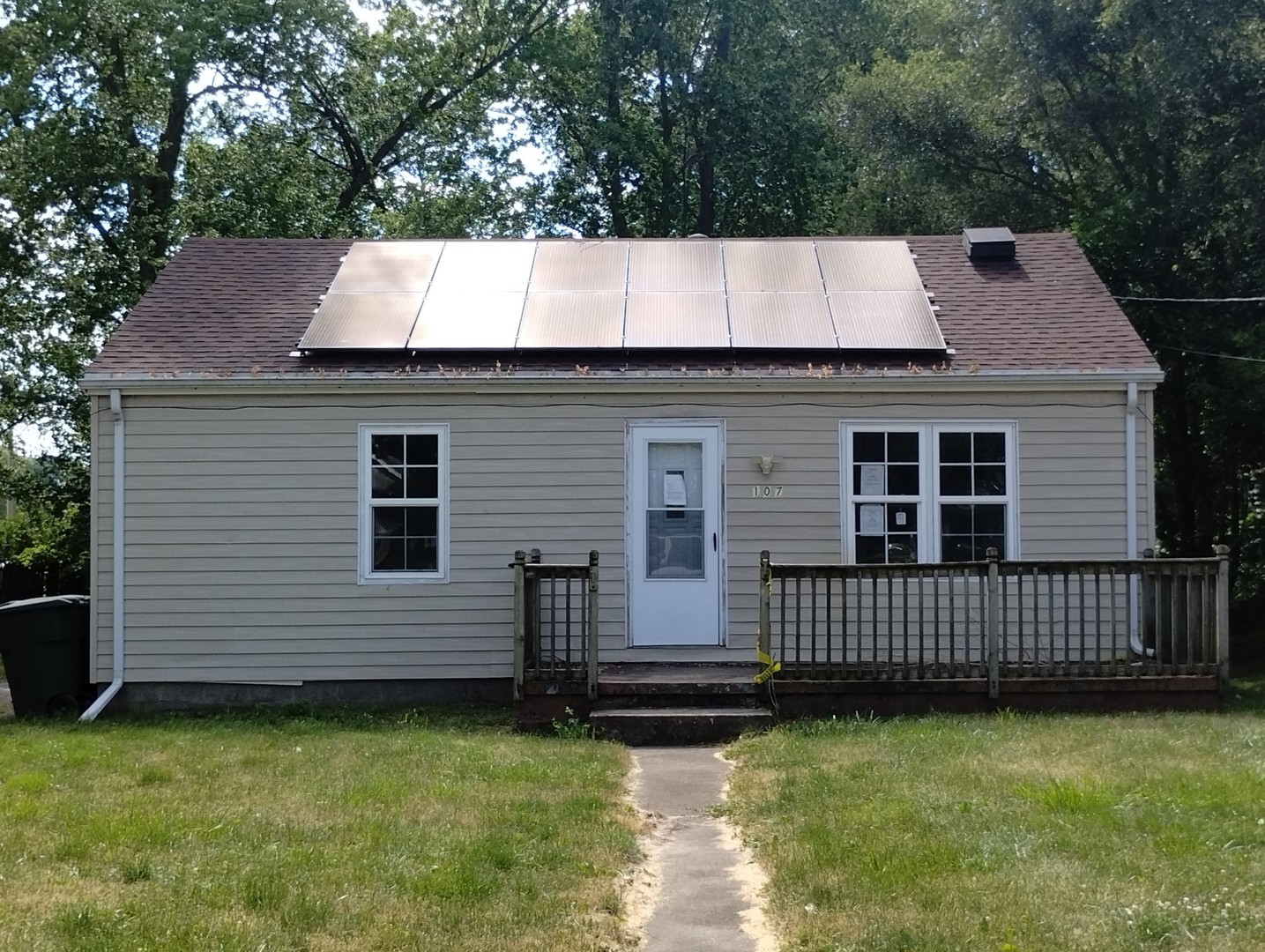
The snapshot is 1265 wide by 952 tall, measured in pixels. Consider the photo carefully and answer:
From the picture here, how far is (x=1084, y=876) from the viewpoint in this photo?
5152 millimetres

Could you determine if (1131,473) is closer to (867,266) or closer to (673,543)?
(867,266)

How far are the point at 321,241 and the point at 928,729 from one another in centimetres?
869

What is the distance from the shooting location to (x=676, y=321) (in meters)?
11.8

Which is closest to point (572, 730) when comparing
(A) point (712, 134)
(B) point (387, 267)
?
(B) point (387, 267)

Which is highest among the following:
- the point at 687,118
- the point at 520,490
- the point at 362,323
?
the point at 687,118

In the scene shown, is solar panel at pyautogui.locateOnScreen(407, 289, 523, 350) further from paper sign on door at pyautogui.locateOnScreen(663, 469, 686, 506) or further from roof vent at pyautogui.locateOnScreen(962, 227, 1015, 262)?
roof vent at pyautogui.locateOnScreen(962, 227, 1015, 262)

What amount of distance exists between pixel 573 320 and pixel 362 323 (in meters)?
1.94

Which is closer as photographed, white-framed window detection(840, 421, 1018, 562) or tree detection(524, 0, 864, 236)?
white-framed window detection(840, 421, 1018, 562)

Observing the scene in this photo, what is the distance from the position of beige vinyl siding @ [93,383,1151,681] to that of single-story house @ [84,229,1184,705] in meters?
0.02

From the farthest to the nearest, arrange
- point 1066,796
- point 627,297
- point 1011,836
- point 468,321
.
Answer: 1. point 627,297
2. point 468,321
3. point 1066,796
4. point 1011,836

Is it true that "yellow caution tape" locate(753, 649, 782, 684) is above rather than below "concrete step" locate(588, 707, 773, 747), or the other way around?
above

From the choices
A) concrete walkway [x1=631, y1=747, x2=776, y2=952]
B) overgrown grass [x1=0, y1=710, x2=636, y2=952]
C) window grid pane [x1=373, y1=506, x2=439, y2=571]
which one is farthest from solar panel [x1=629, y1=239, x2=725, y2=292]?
concrete walkway [x1=631, y1=747, x2=776, y2=952]

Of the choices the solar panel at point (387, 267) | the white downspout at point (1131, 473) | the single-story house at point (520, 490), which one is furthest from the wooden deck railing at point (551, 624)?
the white downspout at point (1131, 473)

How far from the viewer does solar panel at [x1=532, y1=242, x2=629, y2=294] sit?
41.5 feet
